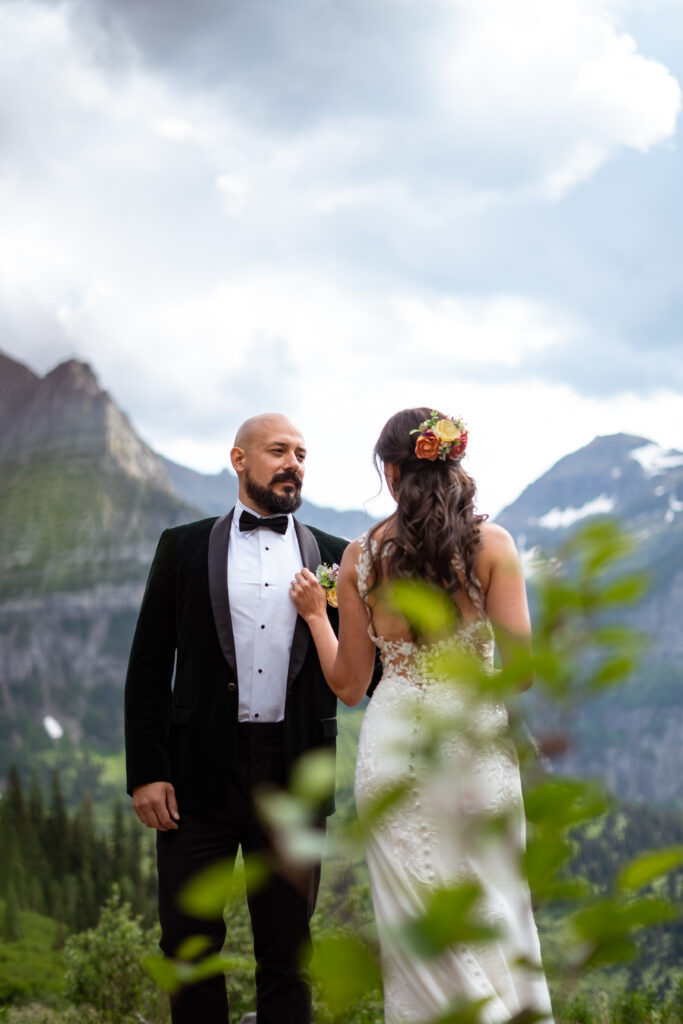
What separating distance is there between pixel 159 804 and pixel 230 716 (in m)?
0.60

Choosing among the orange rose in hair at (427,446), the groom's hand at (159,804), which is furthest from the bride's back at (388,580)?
the groom's hand at (159,804)

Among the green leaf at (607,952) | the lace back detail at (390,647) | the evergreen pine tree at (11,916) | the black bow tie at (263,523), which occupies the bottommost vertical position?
the evergreen pine tree at (11,916)

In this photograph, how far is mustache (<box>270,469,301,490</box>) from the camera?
5.20 metres

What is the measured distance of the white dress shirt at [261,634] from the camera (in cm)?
497

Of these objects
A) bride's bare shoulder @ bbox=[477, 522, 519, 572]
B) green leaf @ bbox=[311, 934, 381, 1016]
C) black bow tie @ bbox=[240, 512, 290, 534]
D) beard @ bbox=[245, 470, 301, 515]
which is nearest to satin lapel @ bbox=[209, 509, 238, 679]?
black bow tie @ bbox=[240, 512, 290, 534]

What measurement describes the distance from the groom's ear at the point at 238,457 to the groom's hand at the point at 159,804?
68.4 inches

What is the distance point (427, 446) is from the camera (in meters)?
4.04

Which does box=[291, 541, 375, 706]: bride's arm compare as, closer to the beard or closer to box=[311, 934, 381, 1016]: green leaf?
the beard

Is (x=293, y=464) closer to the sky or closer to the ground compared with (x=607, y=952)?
closer to the sky

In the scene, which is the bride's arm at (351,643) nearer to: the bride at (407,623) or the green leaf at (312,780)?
the bride at (407,623)

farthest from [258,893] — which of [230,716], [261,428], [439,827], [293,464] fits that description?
[261,428]

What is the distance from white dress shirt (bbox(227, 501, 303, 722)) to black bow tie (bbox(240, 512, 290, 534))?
242 mm

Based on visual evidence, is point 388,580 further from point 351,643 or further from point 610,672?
point 610,672

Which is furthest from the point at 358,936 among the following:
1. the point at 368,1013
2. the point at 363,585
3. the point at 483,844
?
the point at 368,1013
